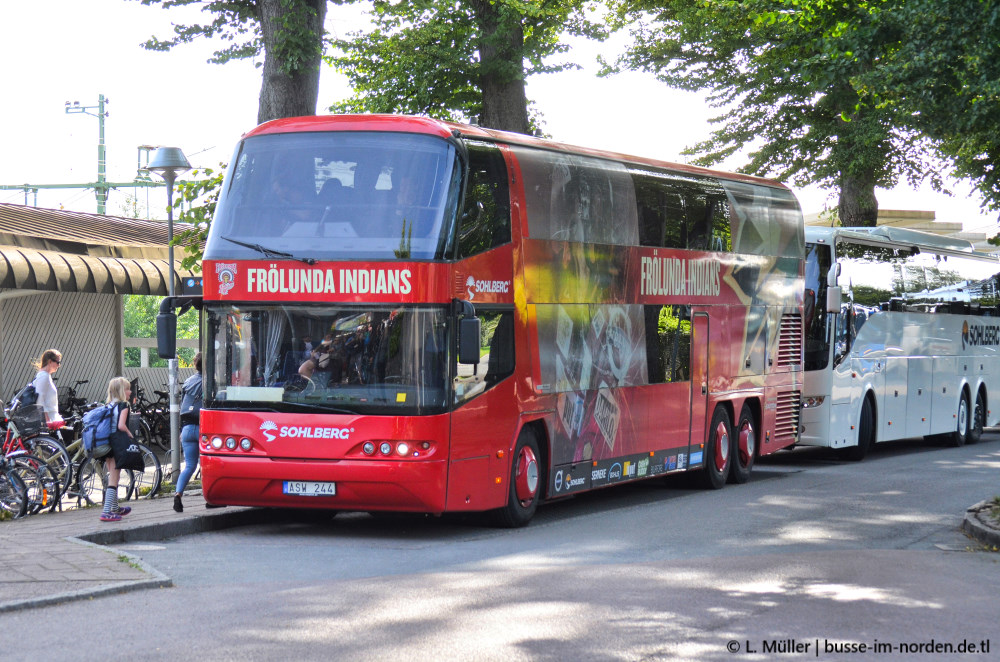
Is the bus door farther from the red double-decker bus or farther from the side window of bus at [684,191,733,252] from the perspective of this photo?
the red double-decker bus

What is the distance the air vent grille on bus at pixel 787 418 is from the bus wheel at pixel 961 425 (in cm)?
759

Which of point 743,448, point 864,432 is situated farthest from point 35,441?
point 864,432

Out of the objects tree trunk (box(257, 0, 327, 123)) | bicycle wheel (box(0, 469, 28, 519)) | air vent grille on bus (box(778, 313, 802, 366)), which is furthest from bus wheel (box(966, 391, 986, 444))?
bicycle wheel (box(0, 469, 28, 519))

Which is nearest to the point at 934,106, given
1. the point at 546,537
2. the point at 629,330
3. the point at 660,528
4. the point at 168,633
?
the point at 629,330

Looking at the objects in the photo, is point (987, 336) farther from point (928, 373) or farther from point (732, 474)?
point (732, 474)

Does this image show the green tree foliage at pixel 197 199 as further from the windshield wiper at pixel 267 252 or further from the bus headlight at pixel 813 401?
the bus headlight at pixel 813 401

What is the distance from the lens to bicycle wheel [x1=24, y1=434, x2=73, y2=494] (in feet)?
46.1

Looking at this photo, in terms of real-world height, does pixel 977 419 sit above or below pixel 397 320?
below

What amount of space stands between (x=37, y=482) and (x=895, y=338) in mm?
15113

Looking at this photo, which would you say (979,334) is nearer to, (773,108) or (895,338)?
(895,338)

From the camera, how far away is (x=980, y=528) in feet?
40.3

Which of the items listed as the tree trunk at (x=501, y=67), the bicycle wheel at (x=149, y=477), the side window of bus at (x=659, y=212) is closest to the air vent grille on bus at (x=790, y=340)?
the side window of bus at (x=659, y=212)

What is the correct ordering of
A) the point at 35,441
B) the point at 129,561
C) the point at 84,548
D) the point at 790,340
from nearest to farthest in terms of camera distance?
1. the point at 129,561
2. the point at 84,548
3. the point at 35,441
4. the point at 790,340

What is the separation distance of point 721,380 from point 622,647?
10.4 m
